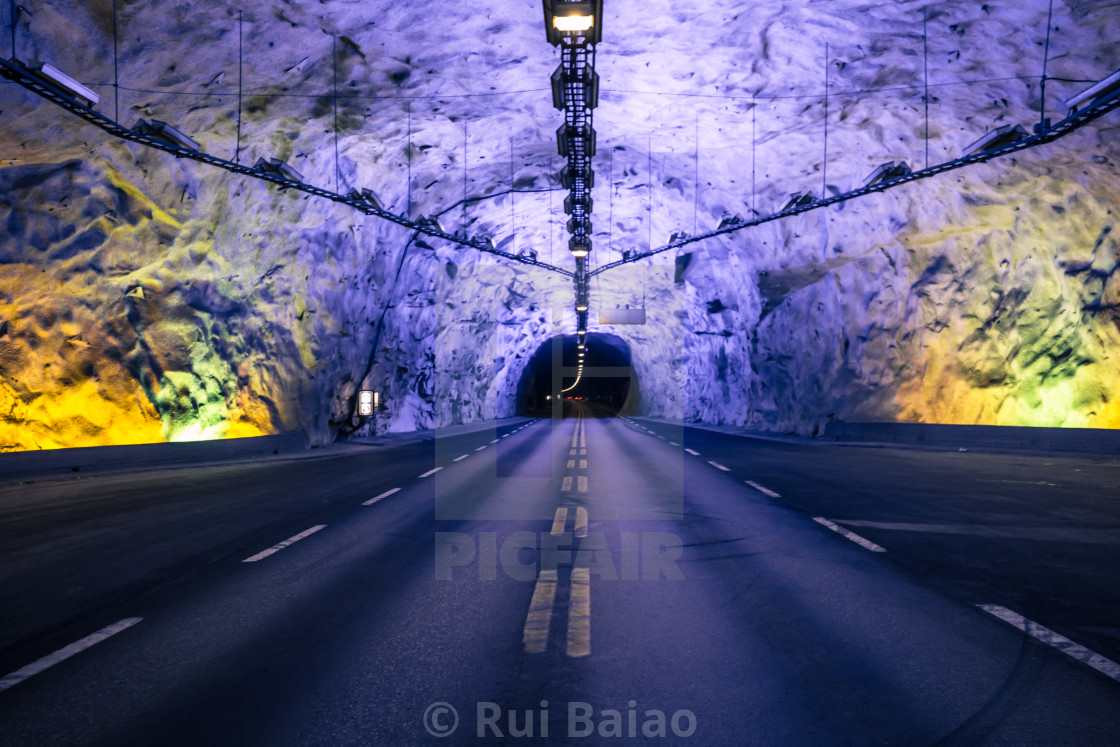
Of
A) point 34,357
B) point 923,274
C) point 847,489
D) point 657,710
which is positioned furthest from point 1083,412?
point 34,357

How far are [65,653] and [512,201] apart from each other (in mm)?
25001

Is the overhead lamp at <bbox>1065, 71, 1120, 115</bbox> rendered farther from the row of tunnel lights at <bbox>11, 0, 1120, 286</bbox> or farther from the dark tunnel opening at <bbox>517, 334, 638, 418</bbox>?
the dark tunnel opening at <bbox>517, 334, 638, 418</bbox>

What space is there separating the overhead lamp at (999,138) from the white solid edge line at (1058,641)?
11.4 meters

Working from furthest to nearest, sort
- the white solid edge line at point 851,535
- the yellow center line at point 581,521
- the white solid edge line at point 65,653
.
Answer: the yellow center line at point 581,521, the white solid edge line at point 851,535, the white solid edge line at point 65,653

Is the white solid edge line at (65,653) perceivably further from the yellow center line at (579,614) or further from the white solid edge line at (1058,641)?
the white solid edge line at (1058,641)

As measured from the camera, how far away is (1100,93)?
10078mm

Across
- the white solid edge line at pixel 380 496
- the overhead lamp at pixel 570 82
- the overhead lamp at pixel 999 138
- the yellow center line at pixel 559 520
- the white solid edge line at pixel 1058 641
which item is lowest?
the white solid edge line at pixel 380 496

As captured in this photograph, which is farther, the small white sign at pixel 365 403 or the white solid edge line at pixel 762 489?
the small white sign at pixel 365 403

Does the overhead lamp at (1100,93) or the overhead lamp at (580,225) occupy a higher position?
the overhead lamp at (580,225)

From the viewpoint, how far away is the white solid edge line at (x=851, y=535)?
6969 mm

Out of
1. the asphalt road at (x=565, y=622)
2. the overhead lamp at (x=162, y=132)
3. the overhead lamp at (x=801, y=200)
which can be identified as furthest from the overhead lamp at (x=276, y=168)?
the overhead lamp at (x=801, y=200)

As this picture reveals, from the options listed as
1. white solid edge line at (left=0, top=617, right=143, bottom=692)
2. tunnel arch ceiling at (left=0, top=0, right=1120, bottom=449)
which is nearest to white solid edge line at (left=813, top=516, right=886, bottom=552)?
white solid edge line at (left=0, top=617, right=143, bottom=692)
